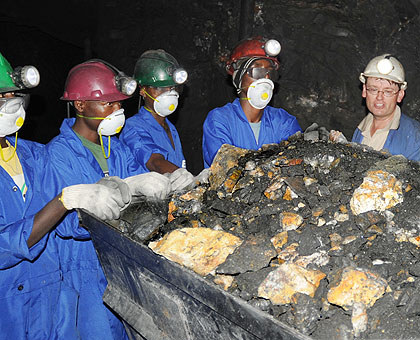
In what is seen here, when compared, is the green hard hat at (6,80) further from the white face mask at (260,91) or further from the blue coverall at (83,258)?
the white face mask at (260,91)

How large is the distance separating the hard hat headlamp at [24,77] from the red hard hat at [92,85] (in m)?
0.29

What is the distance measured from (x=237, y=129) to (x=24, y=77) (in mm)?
1447

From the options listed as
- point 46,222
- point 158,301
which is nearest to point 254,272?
point 158,301

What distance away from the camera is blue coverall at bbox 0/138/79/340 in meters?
1.83

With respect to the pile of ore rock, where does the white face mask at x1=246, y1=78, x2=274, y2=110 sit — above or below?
above

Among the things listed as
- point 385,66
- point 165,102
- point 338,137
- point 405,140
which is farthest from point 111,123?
point 405,140

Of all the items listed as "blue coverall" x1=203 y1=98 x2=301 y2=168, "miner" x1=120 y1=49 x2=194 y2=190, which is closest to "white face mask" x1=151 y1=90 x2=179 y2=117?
"miner" x1=120 y1=49 x2=194 y2=190

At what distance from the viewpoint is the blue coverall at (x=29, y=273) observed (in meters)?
1.83

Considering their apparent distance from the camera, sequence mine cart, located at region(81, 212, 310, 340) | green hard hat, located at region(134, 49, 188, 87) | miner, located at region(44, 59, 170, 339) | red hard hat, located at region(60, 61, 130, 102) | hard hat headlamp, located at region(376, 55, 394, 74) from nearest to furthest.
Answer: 1. mine cart, located at region(81, 212, 310, 340)
2. miner, located at region(44, 59, 170, 339)
3. red hard hat, located at region(60, 61, 130, 102)
4. hard hat headlamp, located at region(376, 55, 394, 74)
5. green hard hat, located at region(134, 49, 188, 87)

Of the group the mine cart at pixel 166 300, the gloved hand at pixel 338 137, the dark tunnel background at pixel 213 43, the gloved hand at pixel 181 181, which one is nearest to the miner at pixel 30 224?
the mine cart at pixel 166 300

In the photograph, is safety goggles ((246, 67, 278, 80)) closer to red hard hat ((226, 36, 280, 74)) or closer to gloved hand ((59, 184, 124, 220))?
red hard hat ((226, 36, 280, 74))

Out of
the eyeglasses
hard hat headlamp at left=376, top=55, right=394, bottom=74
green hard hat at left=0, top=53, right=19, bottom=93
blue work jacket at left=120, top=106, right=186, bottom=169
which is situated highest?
hard hat headlamp at left=376, top=55, right=394, bottom=74

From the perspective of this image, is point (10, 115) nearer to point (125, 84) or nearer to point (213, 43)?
point (125, 84)

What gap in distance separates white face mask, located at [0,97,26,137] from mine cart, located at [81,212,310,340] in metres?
0.53
